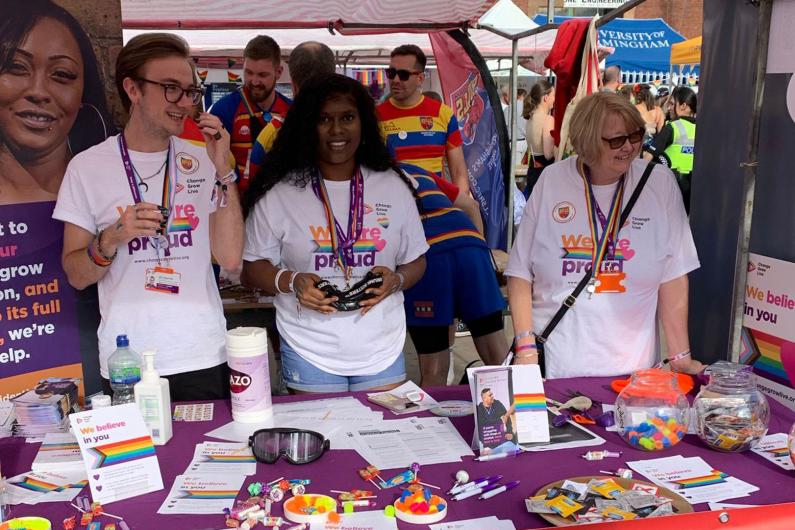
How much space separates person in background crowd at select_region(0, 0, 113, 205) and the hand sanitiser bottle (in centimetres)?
127

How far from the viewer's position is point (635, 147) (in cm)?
238

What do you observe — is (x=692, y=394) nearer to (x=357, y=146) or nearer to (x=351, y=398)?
(x=351, y=398)

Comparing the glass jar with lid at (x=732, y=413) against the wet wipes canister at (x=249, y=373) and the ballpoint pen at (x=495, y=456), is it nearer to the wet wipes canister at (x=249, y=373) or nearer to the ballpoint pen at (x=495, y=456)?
the ballpoint pen at (x=495, y=456)

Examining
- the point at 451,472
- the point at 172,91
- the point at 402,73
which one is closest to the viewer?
the point at 451,472

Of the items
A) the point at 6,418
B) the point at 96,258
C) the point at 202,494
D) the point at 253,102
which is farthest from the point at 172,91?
the point at 253,102

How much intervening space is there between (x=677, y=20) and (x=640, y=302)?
2531 cm

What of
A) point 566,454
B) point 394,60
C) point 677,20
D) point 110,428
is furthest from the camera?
point 677,20

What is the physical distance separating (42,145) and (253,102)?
1.61 metres

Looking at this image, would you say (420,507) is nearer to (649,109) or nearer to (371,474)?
(371,474)

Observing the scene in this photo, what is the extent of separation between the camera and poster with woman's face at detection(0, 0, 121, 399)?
2.66 meters

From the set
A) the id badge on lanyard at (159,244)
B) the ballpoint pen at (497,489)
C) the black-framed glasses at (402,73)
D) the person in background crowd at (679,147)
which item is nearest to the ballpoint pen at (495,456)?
the ballpoint pen at (497,489)

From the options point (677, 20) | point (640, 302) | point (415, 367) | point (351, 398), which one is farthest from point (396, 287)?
point (677, 20)

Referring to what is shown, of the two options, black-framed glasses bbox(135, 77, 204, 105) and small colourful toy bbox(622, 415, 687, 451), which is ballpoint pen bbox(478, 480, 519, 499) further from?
black-framed glasses bbox(135, 77, 204, 105)

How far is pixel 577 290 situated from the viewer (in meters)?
2.41
